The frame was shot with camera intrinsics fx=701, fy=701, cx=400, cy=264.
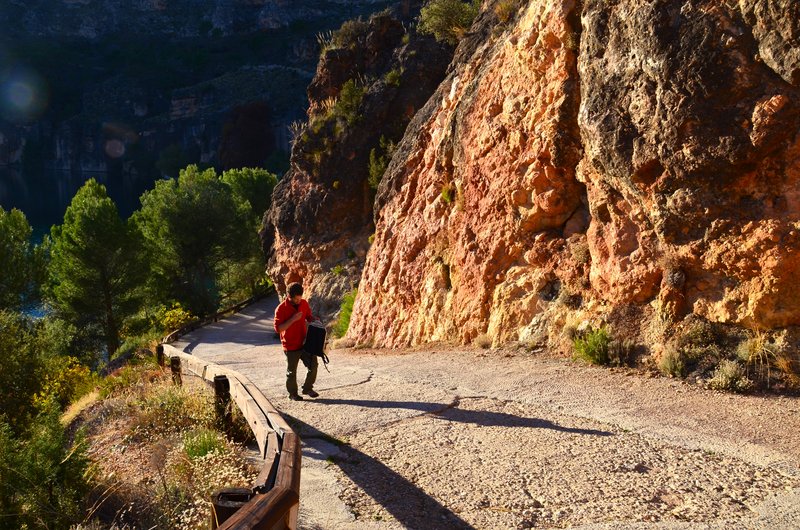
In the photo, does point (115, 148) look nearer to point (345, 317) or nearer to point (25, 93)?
point (25, 93)

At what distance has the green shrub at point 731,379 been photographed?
23.1ft

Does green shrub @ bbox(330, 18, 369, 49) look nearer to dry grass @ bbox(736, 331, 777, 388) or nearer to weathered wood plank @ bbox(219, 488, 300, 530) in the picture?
dry grass @ bbox(736, 331, 777, 388)

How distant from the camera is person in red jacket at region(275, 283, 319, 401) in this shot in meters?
8.05

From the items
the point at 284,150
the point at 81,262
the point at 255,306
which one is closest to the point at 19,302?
the point at 81,262

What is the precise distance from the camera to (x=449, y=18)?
20.9m

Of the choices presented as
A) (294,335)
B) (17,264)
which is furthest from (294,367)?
(17,264)

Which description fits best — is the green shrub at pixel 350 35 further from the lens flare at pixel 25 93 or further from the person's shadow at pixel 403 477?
the lens flare at pixel 25 93

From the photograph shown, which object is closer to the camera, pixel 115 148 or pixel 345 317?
pixel 345 317

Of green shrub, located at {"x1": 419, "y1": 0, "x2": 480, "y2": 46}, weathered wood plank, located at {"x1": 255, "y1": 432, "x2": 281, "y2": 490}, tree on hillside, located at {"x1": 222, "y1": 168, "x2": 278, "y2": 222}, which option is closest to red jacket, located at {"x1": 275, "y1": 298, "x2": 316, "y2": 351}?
weathered wood plank, located at {"x1": 255, "y1": 432, "x2": 281, "y2": 490}

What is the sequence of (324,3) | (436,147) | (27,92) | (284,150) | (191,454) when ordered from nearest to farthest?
(191,454) < (436,147) < (284,150) < (324,3) < (27,92)

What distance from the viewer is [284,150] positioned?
267ft

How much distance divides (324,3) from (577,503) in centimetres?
12207

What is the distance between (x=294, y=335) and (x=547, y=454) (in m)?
3.52

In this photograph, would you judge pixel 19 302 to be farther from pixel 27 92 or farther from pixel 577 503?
pixel 27 92
